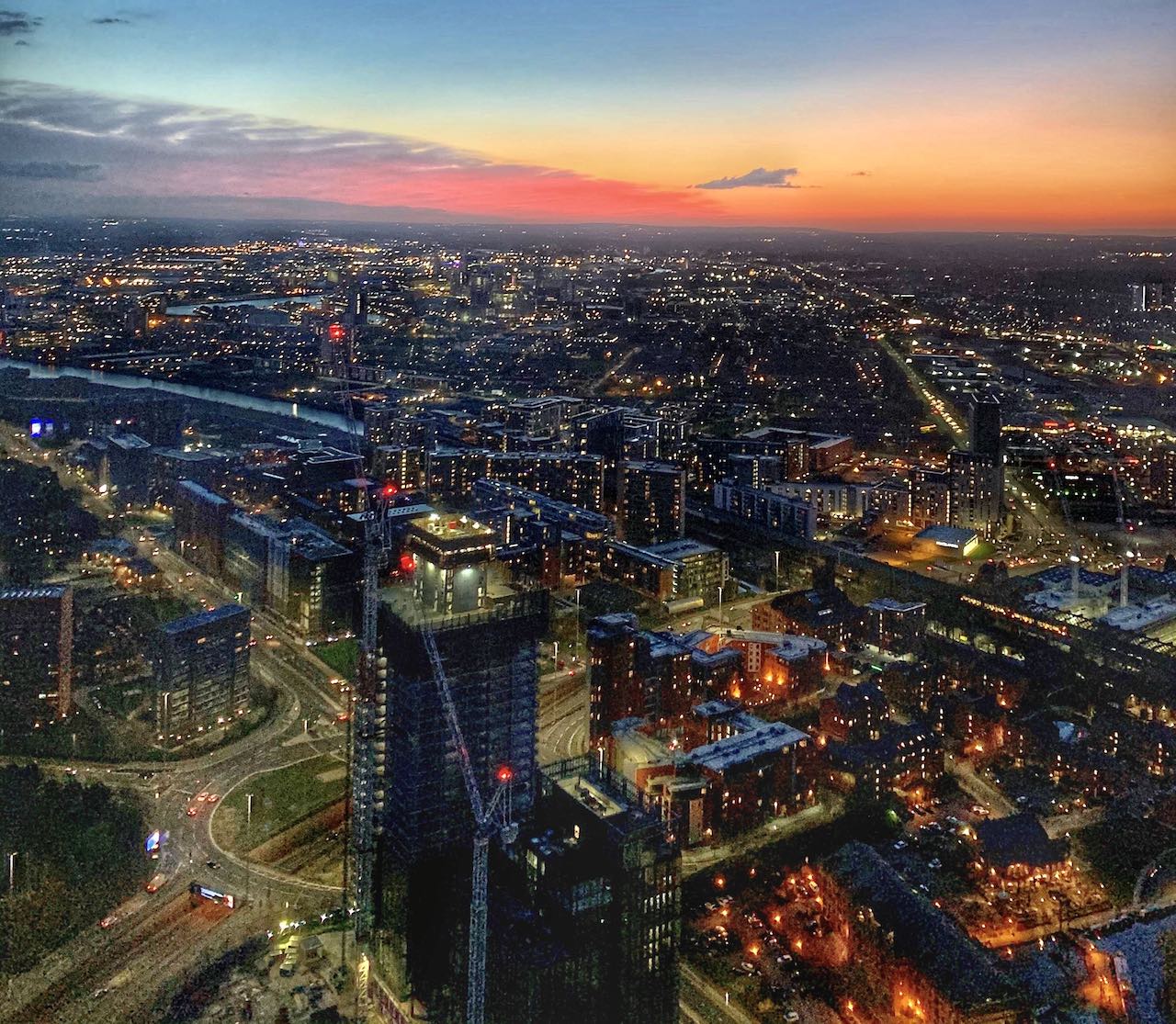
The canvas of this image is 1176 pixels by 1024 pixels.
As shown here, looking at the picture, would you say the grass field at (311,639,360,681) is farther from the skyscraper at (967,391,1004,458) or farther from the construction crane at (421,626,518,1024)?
the skyscraper at (967,391,1004,458)

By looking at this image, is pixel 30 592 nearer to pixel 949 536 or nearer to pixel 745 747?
pixel 745 747

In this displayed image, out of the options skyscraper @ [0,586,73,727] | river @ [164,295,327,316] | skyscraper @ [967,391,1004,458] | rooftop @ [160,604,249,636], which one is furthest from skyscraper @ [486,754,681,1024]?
skyscraper @ [967,391,1004,458]

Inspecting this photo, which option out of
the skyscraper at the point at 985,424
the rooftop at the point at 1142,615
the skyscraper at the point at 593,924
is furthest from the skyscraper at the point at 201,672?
the skyscraper at the point at 985,424

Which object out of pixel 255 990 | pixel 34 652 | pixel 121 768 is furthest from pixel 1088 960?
pixel 34 652

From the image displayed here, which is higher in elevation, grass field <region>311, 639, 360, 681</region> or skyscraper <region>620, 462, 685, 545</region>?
skyscraper <region>620, 462, 685, 545</region>

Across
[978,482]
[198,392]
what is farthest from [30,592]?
[978,482]

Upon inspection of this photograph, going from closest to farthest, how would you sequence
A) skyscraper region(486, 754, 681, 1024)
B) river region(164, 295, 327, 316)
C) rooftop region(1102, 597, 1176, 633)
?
skyscraper region(486, 754, 681, 1024)
rooftop region(1102, 597, 1176, 633)
river region(164, 295, 327, 316)

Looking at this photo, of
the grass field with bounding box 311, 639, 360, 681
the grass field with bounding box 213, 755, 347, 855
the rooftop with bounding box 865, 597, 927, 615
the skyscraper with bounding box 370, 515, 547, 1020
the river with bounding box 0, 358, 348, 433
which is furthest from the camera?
the river with bounding box 0, 358, 348, 433

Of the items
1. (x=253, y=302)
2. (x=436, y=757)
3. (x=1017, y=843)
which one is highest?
(x=253, y=302)
